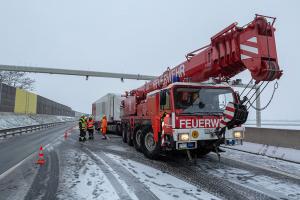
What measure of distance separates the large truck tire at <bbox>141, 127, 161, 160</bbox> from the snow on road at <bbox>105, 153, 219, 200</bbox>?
2.92 feet

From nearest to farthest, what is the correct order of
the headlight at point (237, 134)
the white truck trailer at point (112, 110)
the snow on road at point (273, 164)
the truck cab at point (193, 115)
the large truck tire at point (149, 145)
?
the snow on road at point (273, 164) < the truck cab at point (193, 115) < the headlight at point (237, 134) < the large truck tire at point (149, 145) < the white truck trailer at point (112, 110)

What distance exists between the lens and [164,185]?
590 cm

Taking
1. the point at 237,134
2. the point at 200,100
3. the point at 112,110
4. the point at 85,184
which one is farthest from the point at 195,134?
the point at 112,110

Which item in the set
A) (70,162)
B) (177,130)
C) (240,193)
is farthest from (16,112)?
(240,193)

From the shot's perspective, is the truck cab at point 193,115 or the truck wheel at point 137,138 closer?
the truck cab at point 193,115

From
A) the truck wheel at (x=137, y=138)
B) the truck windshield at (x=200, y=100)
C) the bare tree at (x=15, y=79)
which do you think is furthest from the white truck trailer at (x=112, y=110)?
the bare tree at (x=15, y=79)

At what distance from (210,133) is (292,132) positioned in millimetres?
3653

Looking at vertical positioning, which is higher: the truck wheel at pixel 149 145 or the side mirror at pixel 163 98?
the side mirror at pixel 163 98

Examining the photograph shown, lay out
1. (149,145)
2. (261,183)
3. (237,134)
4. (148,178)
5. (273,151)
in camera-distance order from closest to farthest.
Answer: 1. (261,183)
2. (148,178)
3. (237,134)
4. (149,145)
5. (273,151)

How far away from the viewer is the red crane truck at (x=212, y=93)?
6473 millimetres

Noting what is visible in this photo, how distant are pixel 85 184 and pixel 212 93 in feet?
14.6

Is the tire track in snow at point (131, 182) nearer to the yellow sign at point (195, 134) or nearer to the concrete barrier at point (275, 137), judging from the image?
the yellow sign at point (195, 134)

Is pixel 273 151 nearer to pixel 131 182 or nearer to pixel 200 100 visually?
pixel 200 100

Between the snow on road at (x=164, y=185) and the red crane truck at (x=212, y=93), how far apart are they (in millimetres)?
933
